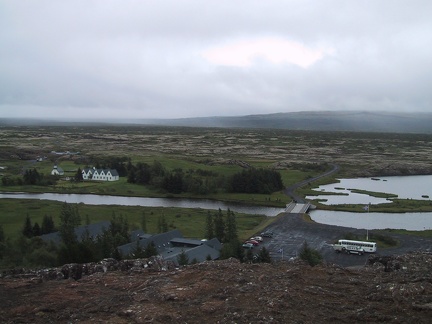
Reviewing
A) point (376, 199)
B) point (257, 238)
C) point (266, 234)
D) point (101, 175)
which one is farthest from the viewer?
point (101, 175)

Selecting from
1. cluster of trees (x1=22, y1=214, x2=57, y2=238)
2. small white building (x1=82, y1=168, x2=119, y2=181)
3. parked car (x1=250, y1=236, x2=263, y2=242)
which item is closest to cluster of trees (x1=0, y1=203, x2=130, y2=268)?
cluster of trees (x1=22, y1=214, x2=57, y2=238)

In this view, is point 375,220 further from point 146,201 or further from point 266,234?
point 146,201

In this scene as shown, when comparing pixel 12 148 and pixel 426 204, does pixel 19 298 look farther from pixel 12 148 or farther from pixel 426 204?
pixel 12 148

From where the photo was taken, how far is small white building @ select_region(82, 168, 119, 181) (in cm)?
8438

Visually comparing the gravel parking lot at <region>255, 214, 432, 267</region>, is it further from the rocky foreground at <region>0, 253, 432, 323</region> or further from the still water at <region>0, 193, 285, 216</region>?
the rocky foreground at <region>0, 253, 432, 323</region>

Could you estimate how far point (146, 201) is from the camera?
65.4 metres

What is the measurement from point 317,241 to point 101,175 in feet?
182

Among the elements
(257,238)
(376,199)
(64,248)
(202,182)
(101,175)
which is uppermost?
(64,248)

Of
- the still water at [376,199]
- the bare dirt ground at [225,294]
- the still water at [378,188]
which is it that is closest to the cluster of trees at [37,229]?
the bare dirt ground at [225,294]

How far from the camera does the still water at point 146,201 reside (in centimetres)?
5953

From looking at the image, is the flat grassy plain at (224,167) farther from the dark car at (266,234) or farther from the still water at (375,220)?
the still water at (375,220)

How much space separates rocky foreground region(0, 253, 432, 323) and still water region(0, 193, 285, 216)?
43.2 m

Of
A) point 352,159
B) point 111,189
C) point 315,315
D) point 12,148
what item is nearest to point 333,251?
point 315,315

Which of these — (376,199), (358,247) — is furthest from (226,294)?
(376,199)
